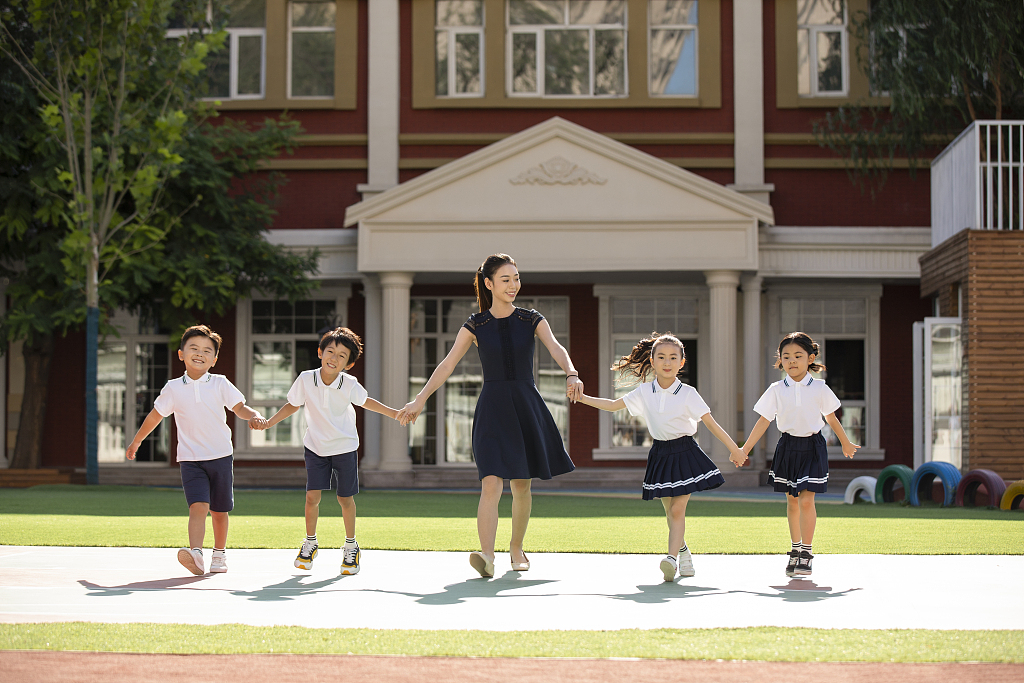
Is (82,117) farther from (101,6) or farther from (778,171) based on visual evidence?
(778,171)

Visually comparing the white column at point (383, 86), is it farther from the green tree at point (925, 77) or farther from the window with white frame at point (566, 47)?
the green tree at point (925, 77)

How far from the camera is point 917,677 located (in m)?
3.78

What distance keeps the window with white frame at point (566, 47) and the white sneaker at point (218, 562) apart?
14.7 meters

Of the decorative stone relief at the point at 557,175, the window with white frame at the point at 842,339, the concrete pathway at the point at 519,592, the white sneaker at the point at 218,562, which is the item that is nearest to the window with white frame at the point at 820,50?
the window with white frame at the point at 842,339

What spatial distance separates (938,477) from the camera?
519 inches

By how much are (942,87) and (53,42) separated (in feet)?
43.1

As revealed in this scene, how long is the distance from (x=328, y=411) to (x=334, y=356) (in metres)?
0.36

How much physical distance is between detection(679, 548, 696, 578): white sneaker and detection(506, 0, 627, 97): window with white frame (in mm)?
14679

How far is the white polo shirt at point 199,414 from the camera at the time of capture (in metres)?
7.00

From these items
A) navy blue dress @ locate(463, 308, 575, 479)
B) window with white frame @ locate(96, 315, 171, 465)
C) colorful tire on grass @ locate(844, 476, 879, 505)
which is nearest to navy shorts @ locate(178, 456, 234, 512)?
navy blue dress @ locate(463, 308, 575, 479)

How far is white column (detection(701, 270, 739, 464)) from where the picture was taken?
17.1 m

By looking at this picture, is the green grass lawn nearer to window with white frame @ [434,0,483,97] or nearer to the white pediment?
the white pediment

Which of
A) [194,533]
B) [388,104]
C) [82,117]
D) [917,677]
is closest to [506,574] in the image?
[194,533]

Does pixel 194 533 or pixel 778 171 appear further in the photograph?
pixel 778 171
